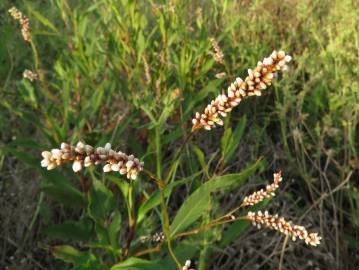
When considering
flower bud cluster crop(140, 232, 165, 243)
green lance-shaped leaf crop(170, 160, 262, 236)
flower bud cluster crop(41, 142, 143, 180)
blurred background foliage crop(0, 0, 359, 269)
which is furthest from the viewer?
blurred background foliage crop(0, 0, 359, 269)

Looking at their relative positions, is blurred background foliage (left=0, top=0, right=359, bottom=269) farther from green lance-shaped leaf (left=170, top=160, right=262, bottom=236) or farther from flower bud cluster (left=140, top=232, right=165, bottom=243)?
green lance-shaped leaf (left=170, top=160, right=262, bottom=236)

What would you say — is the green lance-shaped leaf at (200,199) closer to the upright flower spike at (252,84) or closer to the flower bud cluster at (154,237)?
the flower bud cluster at (154,237)

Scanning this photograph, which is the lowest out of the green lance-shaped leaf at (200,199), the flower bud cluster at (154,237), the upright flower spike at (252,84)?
the flower bud cluster at (154,237)

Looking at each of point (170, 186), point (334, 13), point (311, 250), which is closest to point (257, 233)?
point (311, 250)

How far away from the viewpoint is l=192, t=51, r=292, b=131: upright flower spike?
0.60 metres

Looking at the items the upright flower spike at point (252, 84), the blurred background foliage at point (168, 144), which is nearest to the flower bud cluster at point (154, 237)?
the blurred background foliage at point (168, 144)

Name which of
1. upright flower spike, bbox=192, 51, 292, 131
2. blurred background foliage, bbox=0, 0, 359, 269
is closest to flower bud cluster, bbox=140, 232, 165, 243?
blurred background foliage, bbox=0, 0, 359, 269

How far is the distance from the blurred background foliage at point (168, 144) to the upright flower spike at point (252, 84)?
1.29ft

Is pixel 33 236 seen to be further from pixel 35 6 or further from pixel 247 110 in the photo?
pixel 35 6

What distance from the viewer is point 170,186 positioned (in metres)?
1.03

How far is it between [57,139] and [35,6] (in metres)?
1.38

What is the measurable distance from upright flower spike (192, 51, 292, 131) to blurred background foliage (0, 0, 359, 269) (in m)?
0.39

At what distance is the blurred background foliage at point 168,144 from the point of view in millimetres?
1279

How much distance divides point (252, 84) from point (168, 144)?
1.22m
